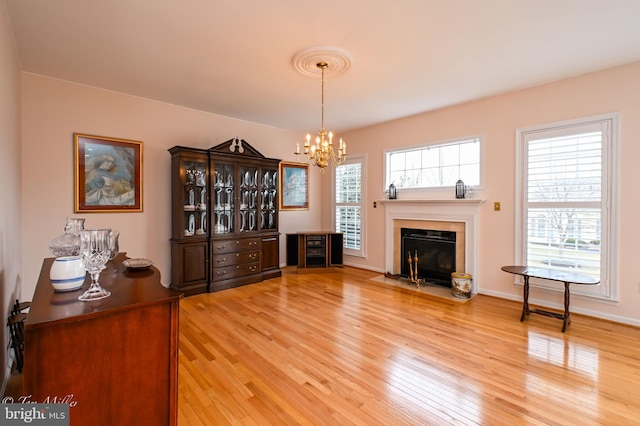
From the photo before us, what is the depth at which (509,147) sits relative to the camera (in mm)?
4027

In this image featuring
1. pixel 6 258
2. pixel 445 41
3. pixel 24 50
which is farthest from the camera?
pixel 24 50

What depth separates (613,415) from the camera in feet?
6.05

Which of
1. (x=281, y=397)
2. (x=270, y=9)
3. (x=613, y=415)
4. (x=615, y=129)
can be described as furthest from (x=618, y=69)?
(x=281, y=397)

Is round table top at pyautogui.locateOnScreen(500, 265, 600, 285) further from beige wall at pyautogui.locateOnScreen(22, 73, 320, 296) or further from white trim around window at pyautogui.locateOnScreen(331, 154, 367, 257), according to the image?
beige wall at pyautogui.locateOnScreen(22, 73, 320, 296)

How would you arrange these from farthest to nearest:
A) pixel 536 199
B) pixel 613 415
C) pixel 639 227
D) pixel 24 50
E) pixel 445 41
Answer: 1. pixel 536 199
2. pixel 639 227
3. pixel 24 50
4. pixel 445 41
5. pixel 613 415

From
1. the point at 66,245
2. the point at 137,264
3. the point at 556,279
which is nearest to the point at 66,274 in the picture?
the point at 137,264

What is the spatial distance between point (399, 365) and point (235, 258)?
123 inches

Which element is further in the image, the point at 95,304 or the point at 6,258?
the point at 6,258

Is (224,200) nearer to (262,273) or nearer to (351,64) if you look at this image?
(262,273)

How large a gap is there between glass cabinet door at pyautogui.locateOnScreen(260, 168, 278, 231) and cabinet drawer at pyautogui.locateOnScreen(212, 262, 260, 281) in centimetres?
72

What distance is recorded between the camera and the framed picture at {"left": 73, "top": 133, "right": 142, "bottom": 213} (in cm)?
369

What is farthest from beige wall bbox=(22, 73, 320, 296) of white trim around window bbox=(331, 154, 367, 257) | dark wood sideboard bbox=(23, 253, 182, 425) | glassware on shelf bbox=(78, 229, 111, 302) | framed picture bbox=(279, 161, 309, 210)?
glassware on shelf bbox=(78, 229, 111, 302)

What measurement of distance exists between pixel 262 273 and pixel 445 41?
420cm

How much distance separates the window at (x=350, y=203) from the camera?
599 cm
